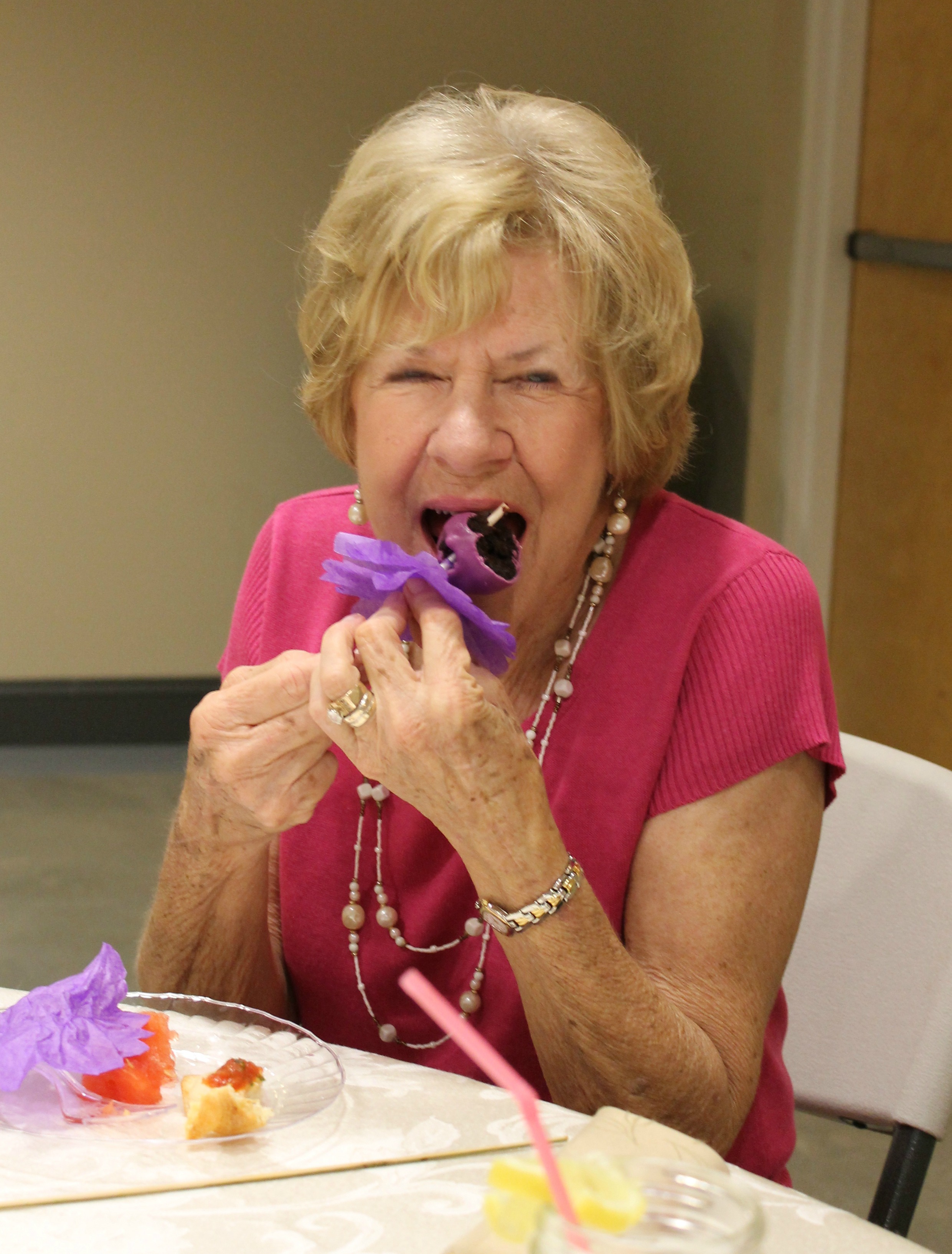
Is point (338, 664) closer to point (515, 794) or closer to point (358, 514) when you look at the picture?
point (515, 794)

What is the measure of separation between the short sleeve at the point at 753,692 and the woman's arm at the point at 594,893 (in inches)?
0.9

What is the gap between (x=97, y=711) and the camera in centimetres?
441

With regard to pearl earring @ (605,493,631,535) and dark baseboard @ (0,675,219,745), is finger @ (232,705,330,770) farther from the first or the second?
dark baseboard @ (0,675,219,745)

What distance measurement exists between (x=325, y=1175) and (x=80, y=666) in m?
3.64

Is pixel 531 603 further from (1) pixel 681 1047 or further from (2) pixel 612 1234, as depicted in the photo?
(2) pixel 612 1234

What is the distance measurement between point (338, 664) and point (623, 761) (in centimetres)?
35

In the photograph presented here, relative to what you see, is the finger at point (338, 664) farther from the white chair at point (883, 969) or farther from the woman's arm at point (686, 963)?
the white chair at point (883, 969)

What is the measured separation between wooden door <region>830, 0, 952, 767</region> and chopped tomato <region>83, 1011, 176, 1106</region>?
→ 8.13ft

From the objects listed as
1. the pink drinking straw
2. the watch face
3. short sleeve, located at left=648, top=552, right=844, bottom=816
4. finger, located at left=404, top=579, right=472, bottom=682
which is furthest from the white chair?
the pink drinking straw

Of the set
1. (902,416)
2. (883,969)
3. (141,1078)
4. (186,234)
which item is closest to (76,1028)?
(141,1078)

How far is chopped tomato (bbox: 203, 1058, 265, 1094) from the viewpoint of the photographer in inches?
38.8

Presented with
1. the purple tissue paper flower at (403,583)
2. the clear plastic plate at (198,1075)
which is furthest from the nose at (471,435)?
the clear plastic plate at (198,1075)

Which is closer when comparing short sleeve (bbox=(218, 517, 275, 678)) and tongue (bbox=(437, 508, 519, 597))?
tongue (bbox=(437, 508, 519, 597))

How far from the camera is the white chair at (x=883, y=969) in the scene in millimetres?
1331
